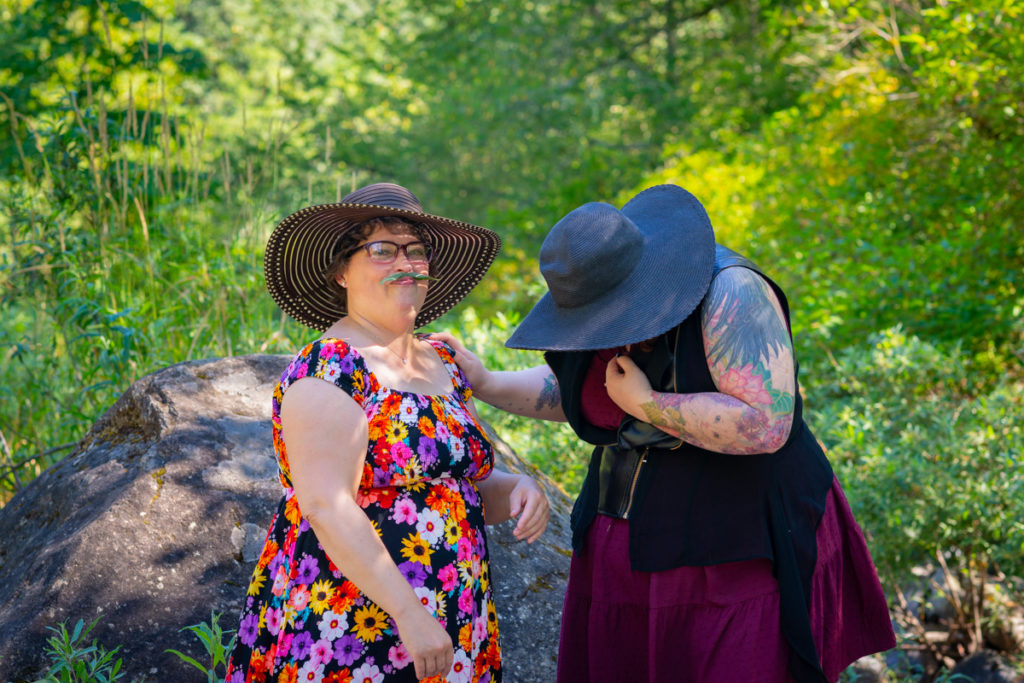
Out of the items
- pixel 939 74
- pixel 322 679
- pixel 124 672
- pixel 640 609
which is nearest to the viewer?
pixel 322 679

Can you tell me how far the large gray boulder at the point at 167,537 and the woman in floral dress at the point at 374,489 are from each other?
64cm

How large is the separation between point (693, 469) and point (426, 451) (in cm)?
57

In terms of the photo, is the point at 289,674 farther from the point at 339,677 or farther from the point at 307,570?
the point at 307,570

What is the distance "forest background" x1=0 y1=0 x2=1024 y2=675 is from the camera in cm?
411

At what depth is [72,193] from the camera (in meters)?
4.43

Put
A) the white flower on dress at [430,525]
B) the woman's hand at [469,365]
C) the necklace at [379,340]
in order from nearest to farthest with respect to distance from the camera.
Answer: the white flower on dress at [430,525] → the necklace at [379,340] → the woman's hand at [469,365]

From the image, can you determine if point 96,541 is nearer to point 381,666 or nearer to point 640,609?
point 381,666

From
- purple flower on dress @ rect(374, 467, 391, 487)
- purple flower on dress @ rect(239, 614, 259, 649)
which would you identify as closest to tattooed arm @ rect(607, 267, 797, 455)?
purple flower on dress @ rect(374, 467, 391, 487)

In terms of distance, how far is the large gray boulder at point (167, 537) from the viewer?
2.57 metres

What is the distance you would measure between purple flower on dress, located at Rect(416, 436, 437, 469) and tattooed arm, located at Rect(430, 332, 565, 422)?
447 millimetres

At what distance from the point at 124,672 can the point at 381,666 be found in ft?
3.13

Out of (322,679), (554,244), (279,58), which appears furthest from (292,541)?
(279,58)

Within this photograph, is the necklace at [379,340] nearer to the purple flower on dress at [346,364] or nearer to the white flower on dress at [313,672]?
the purple flower on dress at [346,364]

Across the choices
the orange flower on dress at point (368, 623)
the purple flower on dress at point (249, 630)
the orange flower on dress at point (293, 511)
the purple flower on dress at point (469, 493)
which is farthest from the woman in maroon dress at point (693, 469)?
the purple flower on dress at point (249, 630)
